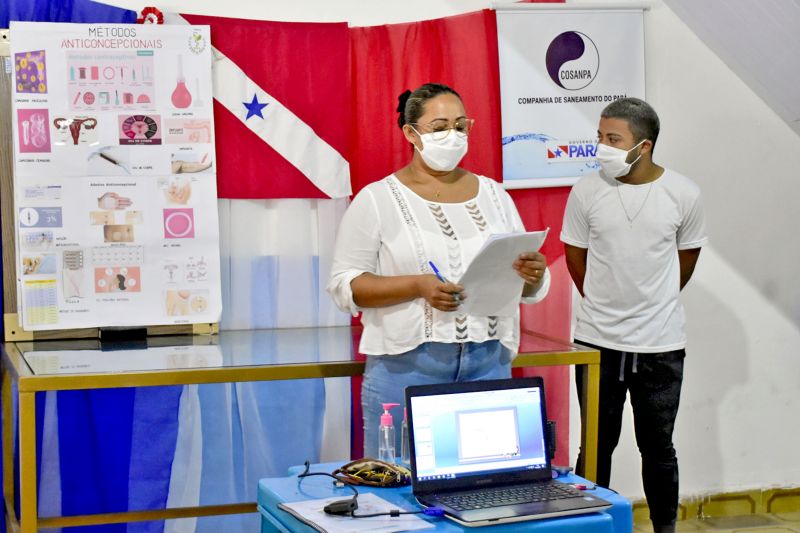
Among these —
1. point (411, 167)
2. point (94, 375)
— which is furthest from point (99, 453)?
point (411, 167)

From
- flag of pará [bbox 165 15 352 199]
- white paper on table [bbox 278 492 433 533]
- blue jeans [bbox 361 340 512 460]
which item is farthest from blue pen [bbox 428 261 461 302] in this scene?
flag of pará [bbox 165 15 352 199]

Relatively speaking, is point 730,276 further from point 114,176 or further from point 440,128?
point 114,176

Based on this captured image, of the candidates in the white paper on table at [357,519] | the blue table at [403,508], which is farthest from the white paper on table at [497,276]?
the white paper on table at [357,519]

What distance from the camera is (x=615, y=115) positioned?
3.29 m

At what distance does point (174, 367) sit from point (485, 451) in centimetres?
107

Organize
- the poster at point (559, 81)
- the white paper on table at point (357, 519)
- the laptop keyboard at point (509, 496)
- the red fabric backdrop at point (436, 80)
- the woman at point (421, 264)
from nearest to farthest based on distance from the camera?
the white paper on table at point (357, 519) < the laptop keyboard at point (509, 496) < the woman at point (421, 264) < the red fabric backdrop at point (436, 80) < the poster at point (559, 81)

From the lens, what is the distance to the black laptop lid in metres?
2.09

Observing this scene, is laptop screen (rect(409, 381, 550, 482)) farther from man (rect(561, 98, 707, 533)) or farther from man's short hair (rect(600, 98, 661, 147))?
Answer: man's short hair (rect(600, 98, 661, 147))

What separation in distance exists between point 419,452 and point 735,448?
107 inches

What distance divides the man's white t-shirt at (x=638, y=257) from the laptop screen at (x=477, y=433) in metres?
1.08

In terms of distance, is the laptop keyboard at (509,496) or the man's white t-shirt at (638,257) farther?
the man's white t-shirt at (638,257)

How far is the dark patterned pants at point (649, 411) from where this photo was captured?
129 inches

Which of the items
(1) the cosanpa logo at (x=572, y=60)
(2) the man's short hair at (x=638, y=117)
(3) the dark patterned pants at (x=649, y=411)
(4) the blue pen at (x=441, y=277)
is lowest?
(3) the dark patterned pants at (x=649, y=411)

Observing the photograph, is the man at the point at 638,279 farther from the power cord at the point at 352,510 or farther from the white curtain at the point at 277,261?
the power cord at the point at 352,510
